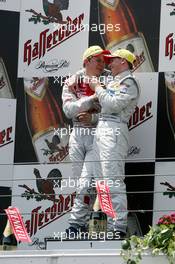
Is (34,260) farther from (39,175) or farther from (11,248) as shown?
(39,175)

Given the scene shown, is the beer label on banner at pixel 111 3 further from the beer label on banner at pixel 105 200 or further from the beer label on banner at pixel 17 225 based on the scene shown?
the beer label on banner at pixel 17 225

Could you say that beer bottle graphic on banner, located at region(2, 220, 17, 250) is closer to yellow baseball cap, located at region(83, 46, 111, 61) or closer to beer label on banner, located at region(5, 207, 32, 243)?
beer label on banner, located at region(5, 207, 32, 243)

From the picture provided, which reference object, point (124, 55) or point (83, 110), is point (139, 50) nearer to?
point (124, 55)

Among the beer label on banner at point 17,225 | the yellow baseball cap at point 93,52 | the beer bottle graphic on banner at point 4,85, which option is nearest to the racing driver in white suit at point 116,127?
the yellow baseball cap at point 93,52

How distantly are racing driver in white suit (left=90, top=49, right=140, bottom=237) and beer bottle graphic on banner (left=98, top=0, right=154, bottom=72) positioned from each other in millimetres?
396

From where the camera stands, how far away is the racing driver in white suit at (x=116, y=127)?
23.9ft

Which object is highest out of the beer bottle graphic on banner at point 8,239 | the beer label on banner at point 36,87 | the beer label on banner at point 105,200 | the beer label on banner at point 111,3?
the beer label on banner at point 111,3

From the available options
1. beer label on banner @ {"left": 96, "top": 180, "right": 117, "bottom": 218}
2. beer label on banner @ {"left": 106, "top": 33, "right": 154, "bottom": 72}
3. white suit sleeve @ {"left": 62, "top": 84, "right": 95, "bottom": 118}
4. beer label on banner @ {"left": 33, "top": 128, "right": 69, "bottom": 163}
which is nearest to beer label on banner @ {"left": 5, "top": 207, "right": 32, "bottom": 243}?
beer label on banner @ {"left": 96, "top": 180, "right": 117, "bottom": 218}

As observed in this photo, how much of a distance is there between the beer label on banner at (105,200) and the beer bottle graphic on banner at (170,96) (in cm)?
99

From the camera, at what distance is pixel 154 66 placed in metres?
7.90

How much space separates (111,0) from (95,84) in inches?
34.1

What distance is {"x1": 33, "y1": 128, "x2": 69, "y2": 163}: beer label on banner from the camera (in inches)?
318

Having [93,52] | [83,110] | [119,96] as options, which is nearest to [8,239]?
[83,110]

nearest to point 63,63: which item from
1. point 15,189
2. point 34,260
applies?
point 15,189
